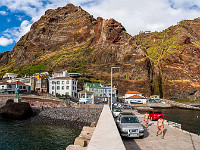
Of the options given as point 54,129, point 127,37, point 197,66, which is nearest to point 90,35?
point 127,37

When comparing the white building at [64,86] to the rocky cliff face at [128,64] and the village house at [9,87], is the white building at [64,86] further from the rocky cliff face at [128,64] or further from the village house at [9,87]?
the rocky cliff face at [128,64]

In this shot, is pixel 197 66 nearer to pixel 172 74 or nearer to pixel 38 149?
pixel 172 74

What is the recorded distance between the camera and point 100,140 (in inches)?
372

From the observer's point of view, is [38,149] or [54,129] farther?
[54,129]

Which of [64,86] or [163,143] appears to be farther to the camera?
[64,86]

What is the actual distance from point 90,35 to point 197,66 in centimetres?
11695

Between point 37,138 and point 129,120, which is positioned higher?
point 129,120

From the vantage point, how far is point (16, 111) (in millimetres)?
45625

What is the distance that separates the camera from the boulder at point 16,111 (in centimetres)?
4503

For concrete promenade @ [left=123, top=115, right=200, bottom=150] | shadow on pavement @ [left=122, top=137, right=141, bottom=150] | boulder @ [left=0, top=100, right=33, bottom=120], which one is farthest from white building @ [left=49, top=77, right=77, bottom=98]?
concrete promenade @ [left=123, top=115, right=200, bottom=150]

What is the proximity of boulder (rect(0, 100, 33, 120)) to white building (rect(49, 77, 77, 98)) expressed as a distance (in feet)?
105

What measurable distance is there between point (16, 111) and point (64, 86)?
117 feet

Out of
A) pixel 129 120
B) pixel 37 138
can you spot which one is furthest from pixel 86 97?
pixel 129 120

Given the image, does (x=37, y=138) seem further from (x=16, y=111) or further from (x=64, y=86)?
(x=64, y=86)
